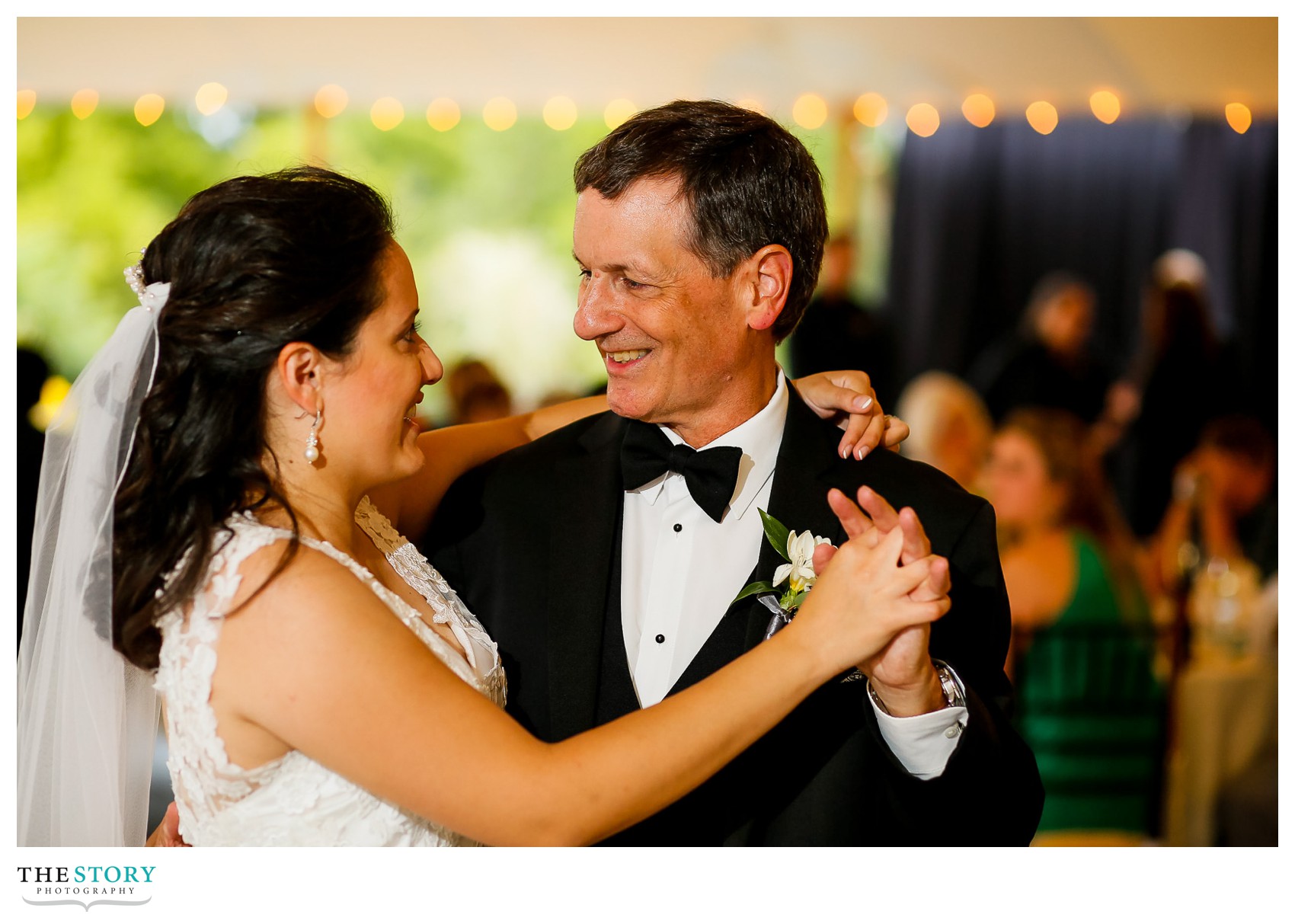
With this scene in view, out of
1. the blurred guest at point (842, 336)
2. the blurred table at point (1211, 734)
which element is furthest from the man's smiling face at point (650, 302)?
the blurred guest at point (842, 336)

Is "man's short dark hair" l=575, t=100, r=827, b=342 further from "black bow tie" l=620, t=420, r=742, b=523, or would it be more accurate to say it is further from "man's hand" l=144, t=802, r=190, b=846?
"man's hand" l=144, t=802, r=190, b=846

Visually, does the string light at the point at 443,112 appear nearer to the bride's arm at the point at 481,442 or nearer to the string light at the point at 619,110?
the string light at the point at 619,110

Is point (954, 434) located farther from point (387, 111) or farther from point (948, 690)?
point (387, 111)

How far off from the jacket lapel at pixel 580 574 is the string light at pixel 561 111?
6320mm

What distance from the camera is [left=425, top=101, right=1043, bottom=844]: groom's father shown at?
1983mm

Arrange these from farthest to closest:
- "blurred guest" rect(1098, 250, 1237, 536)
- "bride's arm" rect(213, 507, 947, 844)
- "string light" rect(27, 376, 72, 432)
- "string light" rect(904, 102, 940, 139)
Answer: "string light" rect(904, 102, 940, 139)
"blurred guest" rect(1098, 250, 1237, 536)
"string light" rect(27, 376, 72, 432)
"bride's arm" rect(213, 507, 947, 844)

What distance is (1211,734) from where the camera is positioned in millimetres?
4234

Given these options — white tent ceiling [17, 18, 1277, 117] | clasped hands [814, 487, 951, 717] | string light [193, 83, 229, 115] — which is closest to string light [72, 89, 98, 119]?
white tent ceiling [17, 18, 1277, 117]

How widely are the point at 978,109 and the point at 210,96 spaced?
4881mm

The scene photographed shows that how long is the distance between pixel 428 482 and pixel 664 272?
578mm

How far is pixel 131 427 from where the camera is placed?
179 centimetres

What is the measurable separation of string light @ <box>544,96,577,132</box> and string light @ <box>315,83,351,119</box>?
1.32 meters

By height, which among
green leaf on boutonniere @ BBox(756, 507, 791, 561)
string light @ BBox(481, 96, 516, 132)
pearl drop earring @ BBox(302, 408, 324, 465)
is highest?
string light @ BBox(481, 96, 516, 132)
